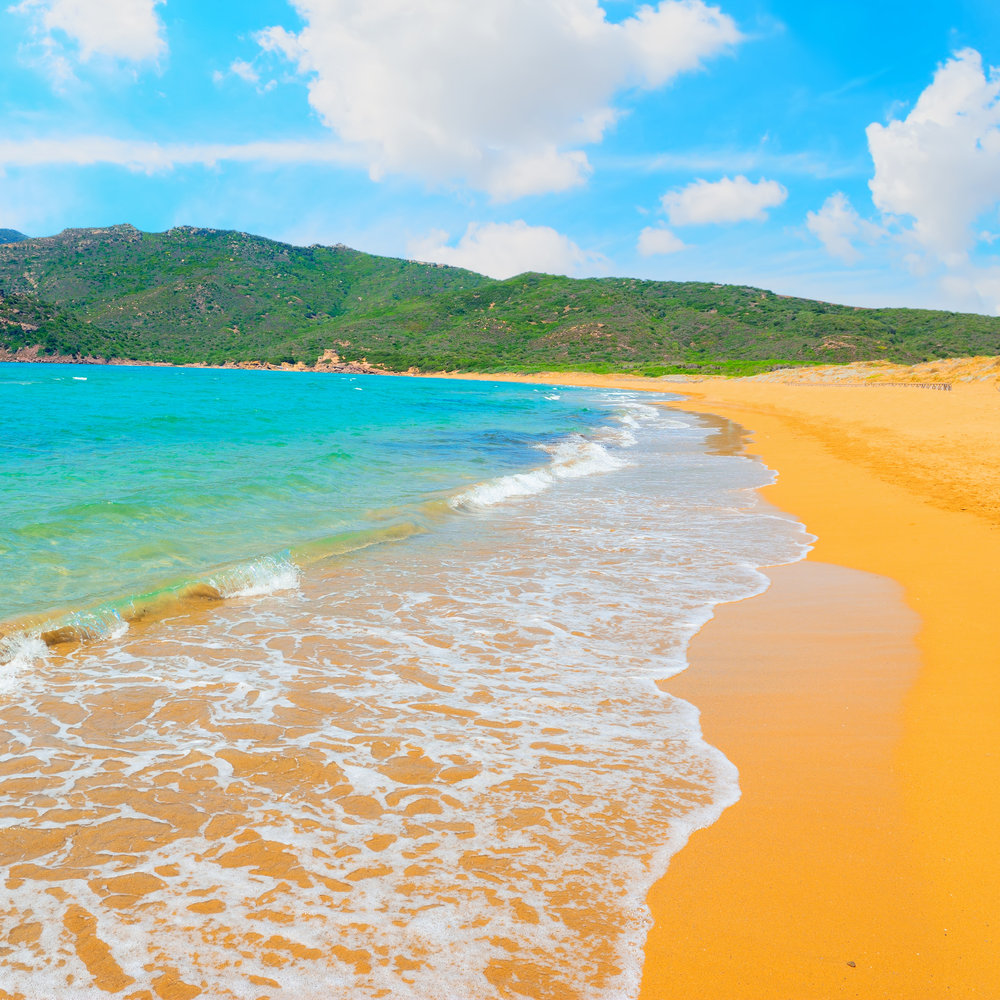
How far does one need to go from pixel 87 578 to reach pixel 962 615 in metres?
9.79

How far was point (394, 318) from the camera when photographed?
5984 inches

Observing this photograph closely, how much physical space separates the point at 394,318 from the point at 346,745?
6130 inches

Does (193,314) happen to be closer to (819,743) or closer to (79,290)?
(79,290)

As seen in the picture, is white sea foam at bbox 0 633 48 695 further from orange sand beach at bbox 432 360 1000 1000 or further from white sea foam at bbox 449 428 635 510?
white sea foam at bbox 449 428 635 510

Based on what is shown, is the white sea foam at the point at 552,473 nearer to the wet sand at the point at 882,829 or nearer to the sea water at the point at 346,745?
the sea water at the point at 346,745

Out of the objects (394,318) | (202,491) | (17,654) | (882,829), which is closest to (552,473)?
(202,491)

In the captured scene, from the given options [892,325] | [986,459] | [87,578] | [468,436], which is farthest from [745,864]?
[892,325]

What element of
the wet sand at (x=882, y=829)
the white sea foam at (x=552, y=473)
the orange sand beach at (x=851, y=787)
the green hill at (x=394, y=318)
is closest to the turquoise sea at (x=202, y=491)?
the white sea foam at (x=552, y=473)

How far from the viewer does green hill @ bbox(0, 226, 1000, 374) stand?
11325 cm

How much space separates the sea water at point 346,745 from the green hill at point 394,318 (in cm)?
9382

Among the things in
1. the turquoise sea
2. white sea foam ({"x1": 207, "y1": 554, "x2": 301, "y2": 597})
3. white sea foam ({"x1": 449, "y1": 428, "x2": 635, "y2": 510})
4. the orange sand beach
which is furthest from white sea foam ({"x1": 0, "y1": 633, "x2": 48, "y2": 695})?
white sea foam ({"x1": 449, "y1": 428, "x2": 635, "y2": 510})

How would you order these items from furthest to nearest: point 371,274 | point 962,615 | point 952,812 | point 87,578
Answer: point 371,274 < point 87,578 < point 962,615 < point 952,812

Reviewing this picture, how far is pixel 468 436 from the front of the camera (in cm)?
2872

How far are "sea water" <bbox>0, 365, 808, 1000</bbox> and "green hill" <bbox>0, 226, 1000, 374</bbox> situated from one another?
9382 cm
